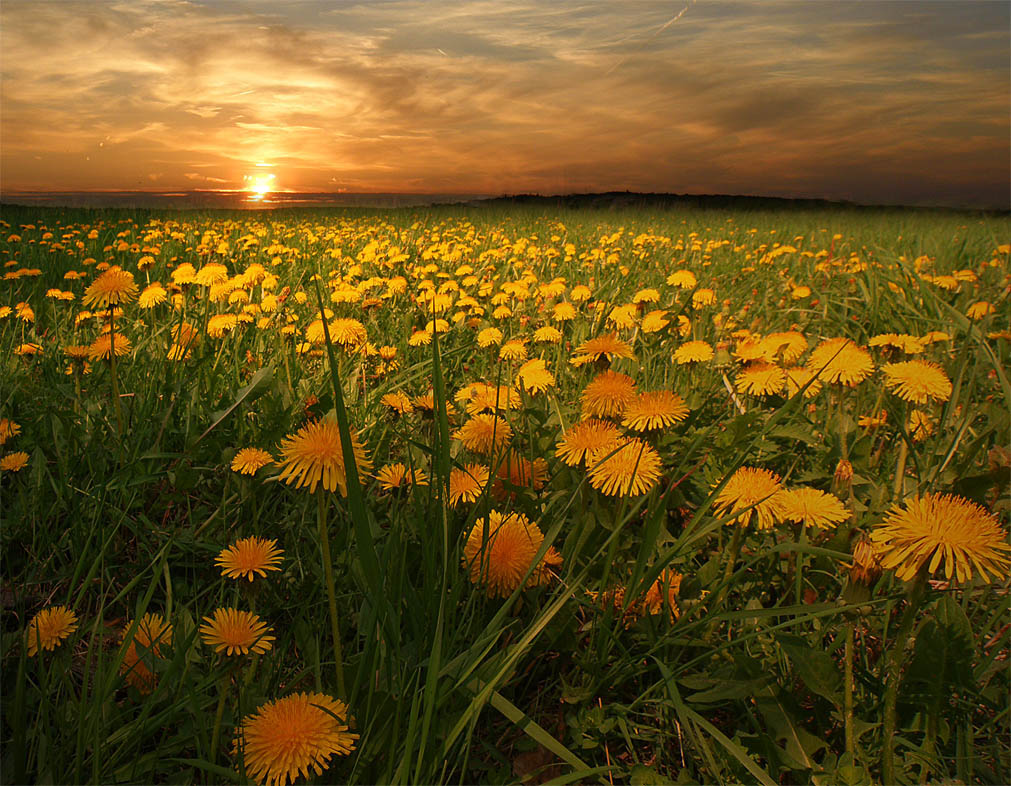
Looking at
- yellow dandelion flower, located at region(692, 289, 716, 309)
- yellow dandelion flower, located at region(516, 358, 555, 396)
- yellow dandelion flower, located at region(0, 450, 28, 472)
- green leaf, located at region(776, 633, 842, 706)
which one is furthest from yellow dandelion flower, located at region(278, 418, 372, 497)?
yellow dandelion flower, located at region(692, 289, 716, 309)

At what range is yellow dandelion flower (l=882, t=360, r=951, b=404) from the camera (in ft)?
4.61

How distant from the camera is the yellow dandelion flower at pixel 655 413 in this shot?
1.16 meters

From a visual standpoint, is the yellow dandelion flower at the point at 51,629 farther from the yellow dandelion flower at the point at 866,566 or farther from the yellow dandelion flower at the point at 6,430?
the yellow dandelion flower at the point at 866,566

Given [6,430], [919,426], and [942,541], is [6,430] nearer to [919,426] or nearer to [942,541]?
[942,541]

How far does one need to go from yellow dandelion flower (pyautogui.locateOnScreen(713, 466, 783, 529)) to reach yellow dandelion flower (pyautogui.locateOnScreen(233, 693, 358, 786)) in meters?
0.68

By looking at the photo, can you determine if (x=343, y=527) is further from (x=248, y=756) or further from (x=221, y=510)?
(x=248, y=756)

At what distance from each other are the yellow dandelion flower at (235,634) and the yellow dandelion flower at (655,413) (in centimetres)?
75

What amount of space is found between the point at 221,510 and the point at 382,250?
12.2 feet

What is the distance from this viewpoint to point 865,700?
3.17 feet

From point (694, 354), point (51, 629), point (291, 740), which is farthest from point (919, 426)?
point (51, 629)

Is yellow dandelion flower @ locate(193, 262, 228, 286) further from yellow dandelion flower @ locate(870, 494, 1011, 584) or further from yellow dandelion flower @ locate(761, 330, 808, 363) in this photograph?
yellow dandelion flower @ locate(870, 494, 1011, 584)

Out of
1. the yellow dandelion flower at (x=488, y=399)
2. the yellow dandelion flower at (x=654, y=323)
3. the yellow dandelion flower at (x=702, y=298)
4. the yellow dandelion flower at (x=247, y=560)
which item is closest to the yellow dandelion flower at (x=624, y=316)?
the yellow dandelion flower at (x=654, y=323)

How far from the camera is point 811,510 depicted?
3.43ft

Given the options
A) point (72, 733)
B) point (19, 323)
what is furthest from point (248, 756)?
point (19, 323)
